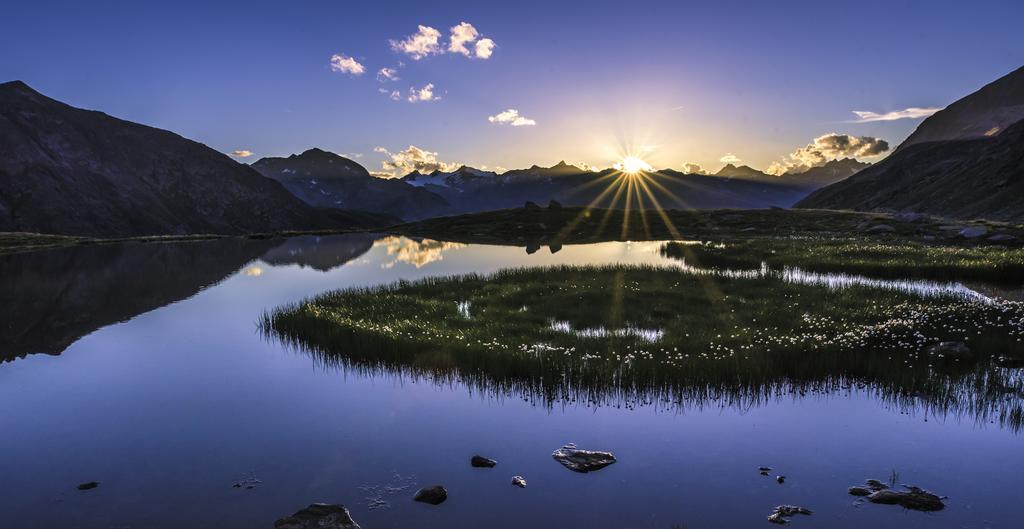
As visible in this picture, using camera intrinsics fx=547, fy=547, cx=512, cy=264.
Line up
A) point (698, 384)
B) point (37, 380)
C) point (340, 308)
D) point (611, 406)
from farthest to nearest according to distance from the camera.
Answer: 1. point (340, 308)
2. point (37, 380)
3. point (698, 384)
4. point (611, 406)

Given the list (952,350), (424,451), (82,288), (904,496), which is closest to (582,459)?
(424,451)

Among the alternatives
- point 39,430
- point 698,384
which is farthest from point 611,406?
point 39,430

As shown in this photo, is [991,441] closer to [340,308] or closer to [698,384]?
[698,384]

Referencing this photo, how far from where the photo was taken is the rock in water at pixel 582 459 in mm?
→ 10984

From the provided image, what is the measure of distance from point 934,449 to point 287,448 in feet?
45.4

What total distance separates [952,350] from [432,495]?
56.0 ft

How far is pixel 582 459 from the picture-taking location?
36.9ft

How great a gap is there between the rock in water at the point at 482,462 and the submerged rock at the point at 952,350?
15.0m

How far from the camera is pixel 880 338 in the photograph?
62.7ft

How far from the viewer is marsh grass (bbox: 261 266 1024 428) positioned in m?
15.4

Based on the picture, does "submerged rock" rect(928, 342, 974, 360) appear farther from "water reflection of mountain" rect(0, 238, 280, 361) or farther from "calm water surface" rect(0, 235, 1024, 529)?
"water reflection of mountain" rect(0, 238, 280, 361)

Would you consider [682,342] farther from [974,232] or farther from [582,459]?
[974,232]

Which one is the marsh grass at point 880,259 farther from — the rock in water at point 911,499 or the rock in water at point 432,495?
the rock in water at point 432,495

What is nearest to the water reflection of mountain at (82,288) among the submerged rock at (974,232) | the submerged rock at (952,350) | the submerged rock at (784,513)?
the submerged rock at (784,513)
